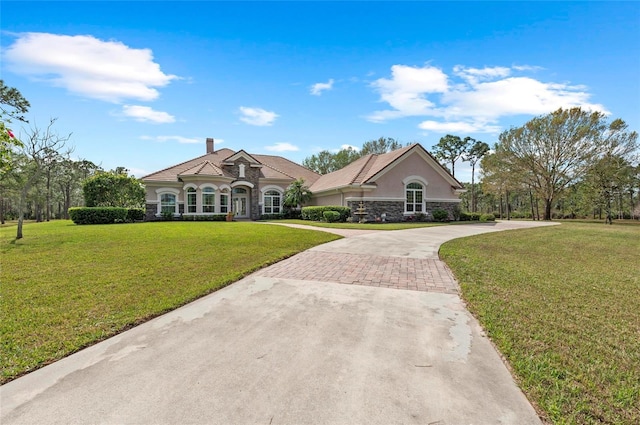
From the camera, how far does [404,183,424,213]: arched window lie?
909 inches

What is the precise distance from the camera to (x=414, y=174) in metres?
23.1

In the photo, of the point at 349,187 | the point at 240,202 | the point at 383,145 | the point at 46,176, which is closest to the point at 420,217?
the point at 349,187

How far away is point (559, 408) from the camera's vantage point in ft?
7.52

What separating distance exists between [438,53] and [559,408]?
15.3 m

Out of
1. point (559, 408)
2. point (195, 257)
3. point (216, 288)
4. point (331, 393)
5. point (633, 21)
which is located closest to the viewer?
point (559, 408)

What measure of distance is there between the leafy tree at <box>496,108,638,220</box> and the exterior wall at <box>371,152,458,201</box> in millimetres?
14644

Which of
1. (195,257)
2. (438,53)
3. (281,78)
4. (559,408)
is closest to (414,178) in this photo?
(438,53)

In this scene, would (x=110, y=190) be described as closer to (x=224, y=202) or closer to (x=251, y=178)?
(x=224, y=202)

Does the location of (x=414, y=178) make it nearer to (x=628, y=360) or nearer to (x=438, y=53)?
(x=438, y=53)

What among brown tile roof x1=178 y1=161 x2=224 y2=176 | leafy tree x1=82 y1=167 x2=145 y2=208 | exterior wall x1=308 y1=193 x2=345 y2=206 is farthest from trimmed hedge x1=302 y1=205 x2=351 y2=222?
leafy tree x1=82 y1=167 x2=145 y2=208

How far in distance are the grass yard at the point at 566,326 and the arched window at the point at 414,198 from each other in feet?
48.6

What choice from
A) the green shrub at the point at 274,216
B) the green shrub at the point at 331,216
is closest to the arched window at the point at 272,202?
the green shrub at the point at 274,216

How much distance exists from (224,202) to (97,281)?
19.2m

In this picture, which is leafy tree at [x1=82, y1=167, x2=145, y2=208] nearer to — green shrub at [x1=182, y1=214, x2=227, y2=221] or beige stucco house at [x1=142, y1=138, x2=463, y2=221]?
beige stucco house at [x1=142, y1=138, x2=463, y2=221]
